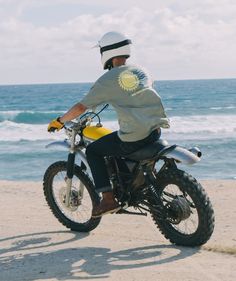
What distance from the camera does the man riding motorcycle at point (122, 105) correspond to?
5777 mm

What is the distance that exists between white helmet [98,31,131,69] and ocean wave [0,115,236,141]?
22398 mm

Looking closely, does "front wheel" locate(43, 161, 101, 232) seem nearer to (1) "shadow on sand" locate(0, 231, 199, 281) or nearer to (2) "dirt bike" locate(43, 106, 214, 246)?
(2) "dirt bike" locate(43, 106, 214, 246)

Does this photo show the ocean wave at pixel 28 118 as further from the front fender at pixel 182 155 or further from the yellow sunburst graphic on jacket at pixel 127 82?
the front fender at pixel 182 155

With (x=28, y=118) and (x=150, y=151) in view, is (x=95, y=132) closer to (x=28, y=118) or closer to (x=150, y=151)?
(x=150, y=151)

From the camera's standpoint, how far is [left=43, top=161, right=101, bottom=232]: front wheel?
6.62m

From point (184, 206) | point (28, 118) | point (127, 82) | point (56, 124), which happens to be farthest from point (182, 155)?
point (28, 118)

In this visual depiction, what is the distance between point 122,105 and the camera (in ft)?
19.1

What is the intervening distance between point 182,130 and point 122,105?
2789 centimetres

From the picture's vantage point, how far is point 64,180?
6734 mm

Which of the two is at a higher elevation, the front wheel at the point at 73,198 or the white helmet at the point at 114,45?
the white helmet at the point at 114,45

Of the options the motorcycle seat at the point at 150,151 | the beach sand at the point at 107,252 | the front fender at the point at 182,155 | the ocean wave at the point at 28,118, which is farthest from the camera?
the ocean wave at the point at 28,118

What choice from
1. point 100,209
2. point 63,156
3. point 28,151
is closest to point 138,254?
point 100,209

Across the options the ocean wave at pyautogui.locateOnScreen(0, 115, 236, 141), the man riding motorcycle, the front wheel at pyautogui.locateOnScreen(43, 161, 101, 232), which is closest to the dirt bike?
the front wheel at pyautogui.locateOnScreen(43, 161, 101, 232)

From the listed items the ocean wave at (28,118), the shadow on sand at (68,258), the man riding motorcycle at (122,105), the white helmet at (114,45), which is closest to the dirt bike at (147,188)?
the man riding motorcycle at (122,105)
